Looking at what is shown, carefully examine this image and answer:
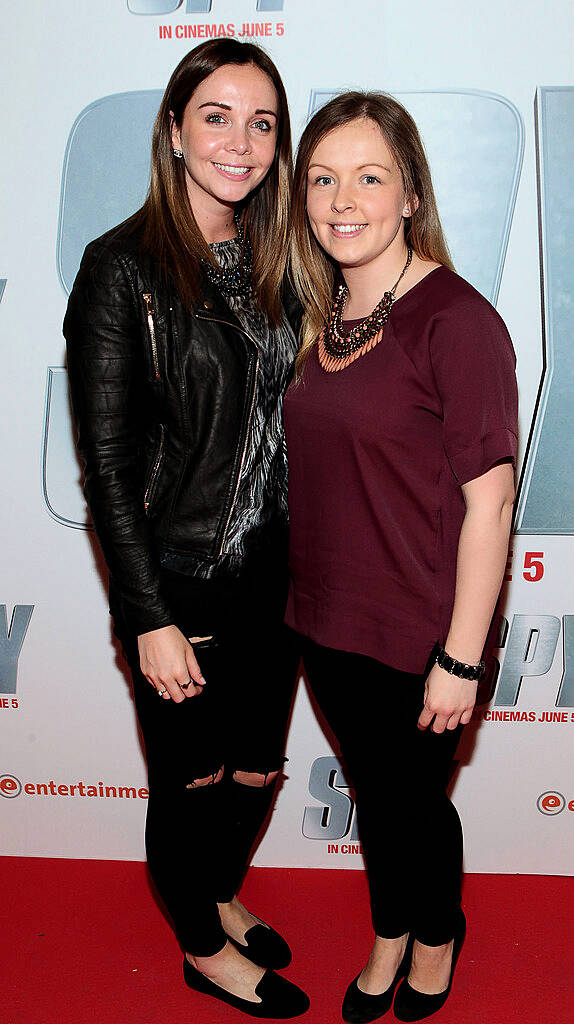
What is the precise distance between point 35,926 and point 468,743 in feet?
3.84

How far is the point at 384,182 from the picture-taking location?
1.51 metres

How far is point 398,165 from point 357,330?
29 centimetres

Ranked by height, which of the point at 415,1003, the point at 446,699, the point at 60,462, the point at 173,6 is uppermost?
the point at 173,6

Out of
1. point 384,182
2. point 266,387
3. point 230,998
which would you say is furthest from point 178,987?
point 384,182

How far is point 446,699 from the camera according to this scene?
1509 millimetres

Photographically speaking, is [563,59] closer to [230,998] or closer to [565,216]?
[565,216]

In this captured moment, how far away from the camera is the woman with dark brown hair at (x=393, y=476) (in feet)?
4.64

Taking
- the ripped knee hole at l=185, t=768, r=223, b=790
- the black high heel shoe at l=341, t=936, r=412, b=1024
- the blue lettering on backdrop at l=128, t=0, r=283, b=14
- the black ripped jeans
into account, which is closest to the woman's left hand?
the black ripped jeans

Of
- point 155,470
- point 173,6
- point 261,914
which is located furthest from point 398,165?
point 261,914

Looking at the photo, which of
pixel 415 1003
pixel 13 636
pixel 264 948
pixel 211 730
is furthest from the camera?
pixel 13 636

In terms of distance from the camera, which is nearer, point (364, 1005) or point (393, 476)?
point (393, 476)

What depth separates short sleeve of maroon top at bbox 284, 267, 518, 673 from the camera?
138cm

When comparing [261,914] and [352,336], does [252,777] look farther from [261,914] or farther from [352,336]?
[352,336]

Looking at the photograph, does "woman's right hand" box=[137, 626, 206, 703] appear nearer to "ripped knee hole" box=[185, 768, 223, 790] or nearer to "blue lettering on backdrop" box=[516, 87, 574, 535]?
"ripped knee hole" box=[185, 768, 223, 790]
